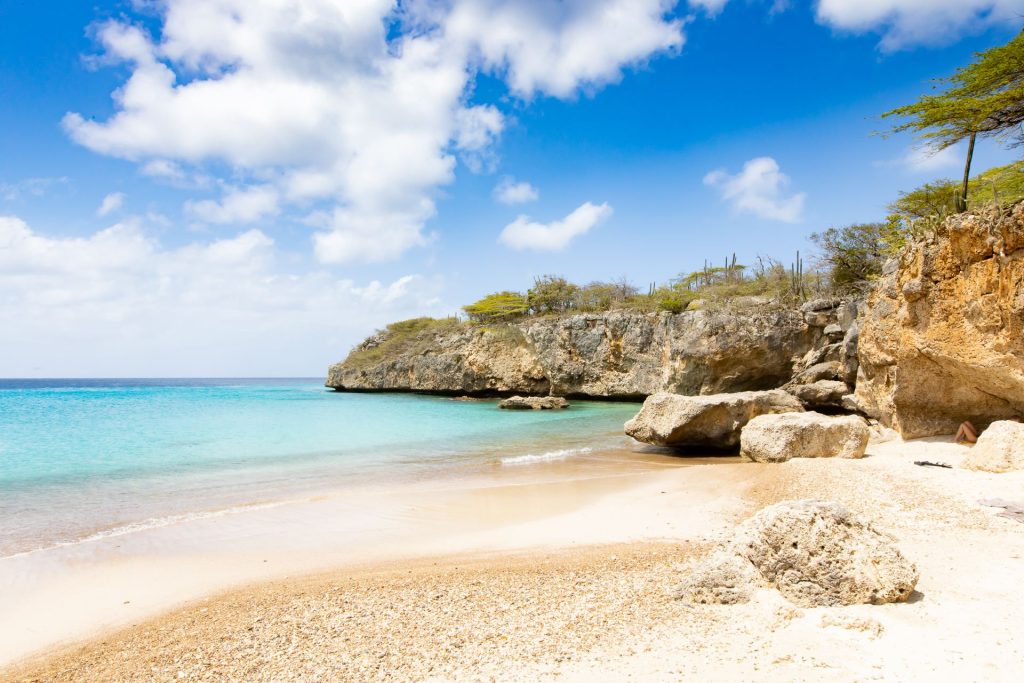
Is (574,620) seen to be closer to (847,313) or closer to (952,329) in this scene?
(952,329)

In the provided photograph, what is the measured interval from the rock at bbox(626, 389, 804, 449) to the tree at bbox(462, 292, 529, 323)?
2895cm

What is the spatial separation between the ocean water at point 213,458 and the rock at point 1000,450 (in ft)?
26.1

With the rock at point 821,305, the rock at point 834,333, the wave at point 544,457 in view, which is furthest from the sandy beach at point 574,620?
the rock at point 821,305

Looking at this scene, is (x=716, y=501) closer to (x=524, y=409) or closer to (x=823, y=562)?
(x=823, y=562)

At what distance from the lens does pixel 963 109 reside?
36.8 ft

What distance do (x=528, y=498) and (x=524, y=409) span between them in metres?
21.0

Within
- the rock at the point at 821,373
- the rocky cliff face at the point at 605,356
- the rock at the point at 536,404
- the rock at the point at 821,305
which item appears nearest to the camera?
the rock at the point at 821,373

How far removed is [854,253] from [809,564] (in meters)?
24.8

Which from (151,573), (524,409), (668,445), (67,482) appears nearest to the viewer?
(151,573)

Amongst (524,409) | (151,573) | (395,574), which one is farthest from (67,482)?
(524,409)

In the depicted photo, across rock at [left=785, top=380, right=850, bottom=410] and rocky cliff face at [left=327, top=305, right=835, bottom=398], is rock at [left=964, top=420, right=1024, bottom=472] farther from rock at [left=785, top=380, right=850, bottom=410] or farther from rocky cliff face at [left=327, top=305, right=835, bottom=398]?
rocky cliff face at [left=327, top=305, right=835, bottom=398]

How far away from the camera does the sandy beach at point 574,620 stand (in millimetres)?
3287

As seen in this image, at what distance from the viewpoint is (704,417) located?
12.8 metres

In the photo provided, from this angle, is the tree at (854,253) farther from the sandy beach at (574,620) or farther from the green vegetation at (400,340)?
the green vegetation at (400,340)
